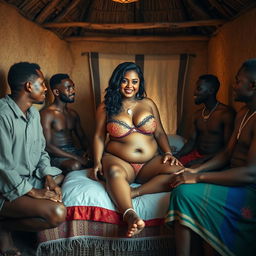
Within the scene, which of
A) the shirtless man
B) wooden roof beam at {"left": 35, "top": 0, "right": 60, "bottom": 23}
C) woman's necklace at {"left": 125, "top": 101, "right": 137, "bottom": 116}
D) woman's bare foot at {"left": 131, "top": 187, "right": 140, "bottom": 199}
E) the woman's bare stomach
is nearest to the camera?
woman's bare foot at {"left": 131, "top": 187, "right": 140, "bottom": 199}

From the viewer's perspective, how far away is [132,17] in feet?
16.2

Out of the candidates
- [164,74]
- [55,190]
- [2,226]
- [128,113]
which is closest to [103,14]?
[164,74]

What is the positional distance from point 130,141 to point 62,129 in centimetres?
126

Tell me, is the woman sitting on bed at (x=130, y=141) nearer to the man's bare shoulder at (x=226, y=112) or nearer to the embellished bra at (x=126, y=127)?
the embellished bra at (x=126, y=127)

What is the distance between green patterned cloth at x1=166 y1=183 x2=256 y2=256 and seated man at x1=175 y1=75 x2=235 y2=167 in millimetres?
1061

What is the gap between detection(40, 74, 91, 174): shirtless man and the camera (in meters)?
3.68

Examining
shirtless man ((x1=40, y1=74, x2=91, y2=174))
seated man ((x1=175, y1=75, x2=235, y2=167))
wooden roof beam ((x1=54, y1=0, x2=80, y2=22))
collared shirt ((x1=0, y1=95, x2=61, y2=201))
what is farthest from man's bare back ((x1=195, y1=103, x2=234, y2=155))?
wooden roof beam ((x1=54, y1=0, x2=80, y2=22))

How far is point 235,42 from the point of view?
3816 millimetres

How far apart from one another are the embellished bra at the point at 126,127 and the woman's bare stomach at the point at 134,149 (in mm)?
60

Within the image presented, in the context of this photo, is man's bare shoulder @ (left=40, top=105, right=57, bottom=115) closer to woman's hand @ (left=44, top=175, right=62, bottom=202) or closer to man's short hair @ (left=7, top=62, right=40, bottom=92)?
man's short hair @ (left=7, top=62, right=40, bottom=92)

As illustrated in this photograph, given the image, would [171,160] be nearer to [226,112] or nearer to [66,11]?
[226,112]

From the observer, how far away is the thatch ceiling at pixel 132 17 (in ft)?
13.2

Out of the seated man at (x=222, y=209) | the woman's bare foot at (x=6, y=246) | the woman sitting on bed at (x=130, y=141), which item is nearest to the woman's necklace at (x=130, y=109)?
the woman sitting on bed at (x=130, y=141)

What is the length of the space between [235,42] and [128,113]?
5.81ft
